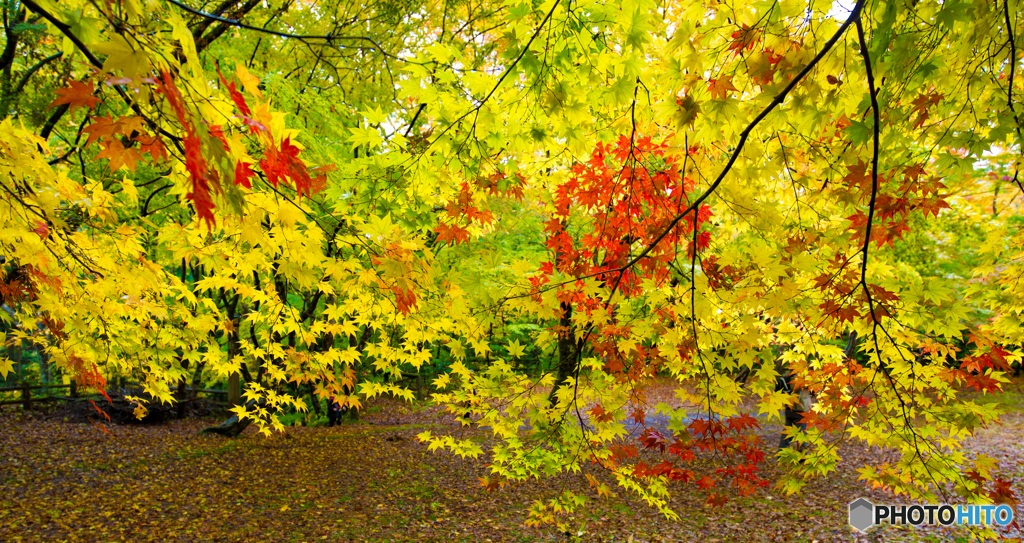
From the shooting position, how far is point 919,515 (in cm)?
599

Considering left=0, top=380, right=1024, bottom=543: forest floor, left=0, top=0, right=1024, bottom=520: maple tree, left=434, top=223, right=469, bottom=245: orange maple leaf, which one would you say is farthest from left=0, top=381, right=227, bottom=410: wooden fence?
left=434, top=223, right=469, bottom=245: orange maple leaf

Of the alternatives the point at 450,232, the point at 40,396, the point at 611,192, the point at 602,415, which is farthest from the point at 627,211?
the point at 40,396

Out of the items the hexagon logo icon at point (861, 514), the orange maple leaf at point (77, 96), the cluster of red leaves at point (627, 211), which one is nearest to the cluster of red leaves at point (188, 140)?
the orange maple leaf at point (77, 96)

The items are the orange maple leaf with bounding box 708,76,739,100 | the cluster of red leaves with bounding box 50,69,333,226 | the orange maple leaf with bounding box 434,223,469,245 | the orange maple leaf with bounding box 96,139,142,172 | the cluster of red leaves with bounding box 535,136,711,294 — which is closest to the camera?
the cluster of red leaves with bounding box 50,69,333,226

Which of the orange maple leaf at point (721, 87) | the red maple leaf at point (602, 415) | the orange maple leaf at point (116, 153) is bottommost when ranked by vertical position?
the red maple leaf at point (602, 415)

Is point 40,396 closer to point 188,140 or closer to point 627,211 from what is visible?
point 627,211

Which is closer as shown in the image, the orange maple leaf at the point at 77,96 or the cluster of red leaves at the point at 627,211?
the orange maple leaf at the point at 77,96

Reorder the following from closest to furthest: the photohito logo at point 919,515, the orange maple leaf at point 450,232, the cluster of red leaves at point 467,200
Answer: the cluster of red leaves at point 467,200, the orange maple leaf at point 450,232, the photohito logo at point 919,515

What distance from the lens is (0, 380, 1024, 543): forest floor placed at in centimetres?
542

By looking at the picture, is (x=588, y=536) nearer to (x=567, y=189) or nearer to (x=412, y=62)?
(x=567, y=189)

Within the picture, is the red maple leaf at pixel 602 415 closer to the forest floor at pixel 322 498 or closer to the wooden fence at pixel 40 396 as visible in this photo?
the forest floor at pixel 322 498

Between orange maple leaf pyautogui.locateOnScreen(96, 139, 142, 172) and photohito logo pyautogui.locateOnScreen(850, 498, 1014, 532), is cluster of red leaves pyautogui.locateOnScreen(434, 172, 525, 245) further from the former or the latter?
photohito logo pyautogui.locateOnScreen(850, 498, 1014, 532)

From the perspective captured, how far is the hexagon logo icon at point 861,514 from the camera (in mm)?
5887

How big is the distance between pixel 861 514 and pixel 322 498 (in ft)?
23.1
